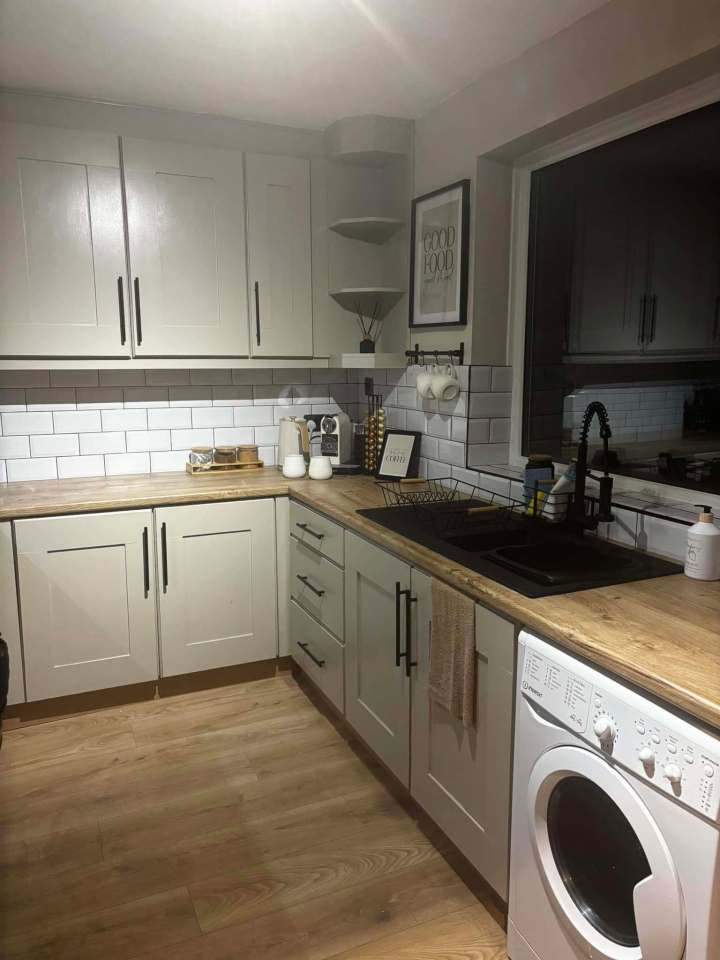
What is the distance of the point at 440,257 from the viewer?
2.83 m

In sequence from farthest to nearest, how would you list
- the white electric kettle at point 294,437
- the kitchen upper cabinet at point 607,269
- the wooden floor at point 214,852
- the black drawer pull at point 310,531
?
1. the white electric kettle at point 294,437
2. the black drawer pull at point 310,531
3. the kitchen upper cabinet at point 607,269
4. the wooden floor at point 214,852

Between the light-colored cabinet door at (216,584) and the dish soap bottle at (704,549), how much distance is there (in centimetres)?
173

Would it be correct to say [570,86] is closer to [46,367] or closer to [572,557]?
[572,557]

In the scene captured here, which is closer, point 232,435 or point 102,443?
point 102,443

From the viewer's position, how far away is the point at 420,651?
203 cm

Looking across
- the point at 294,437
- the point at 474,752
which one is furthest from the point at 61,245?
the point at 474,752

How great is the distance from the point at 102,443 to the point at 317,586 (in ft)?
3.99

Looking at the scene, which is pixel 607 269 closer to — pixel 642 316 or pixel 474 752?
pixel 642 316

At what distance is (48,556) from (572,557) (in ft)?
6.21

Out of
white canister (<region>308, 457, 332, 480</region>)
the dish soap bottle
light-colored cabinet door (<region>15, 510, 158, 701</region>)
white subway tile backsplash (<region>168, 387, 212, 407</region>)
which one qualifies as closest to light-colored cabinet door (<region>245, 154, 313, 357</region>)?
white subway tile backsplash (<region>168, 387, 212, 407</region>)

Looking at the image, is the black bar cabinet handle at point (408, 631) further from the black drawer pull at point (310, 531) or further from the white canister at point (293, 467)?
the white canister at point (293, 467)

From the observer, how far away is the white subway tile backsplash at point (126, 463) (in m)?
3.23

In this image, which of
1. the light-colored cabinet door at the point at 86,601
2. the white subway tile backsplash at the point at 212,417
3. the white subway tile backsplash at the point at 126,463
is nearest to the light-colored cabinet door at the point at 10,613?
the light-colored cabinet door at the point at 86,601

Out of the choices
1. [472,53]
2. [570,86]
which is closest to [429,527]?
[570,86]
